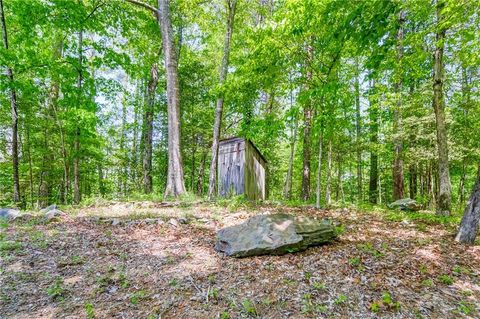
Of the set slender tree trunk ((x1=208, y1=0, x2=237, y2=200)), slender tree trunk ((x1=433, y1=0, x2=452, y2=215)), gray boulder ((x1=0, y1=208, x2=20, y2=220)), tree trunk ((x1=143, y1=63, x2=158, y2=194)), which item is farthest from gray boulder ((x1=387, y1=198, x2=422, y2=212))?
tree trunk ((x1=143, y1=63, x2=158, y2=194))

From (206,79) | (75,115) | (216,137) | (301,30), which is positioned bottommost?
(216,137)

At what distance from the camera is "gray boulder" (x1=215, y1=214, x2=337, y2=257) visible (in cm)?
Answer: 369

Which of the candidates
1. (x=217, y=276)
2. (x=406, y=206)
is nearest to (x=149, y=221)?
(x=217, y=276)

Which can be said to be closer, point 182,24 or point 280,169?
point 182,24

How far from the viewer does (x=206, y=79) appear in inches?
547

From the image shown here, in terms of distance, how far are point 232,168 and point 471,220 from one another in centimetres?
713

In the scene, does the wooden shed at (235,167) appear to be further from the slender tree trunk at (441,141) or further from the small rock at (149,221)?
the slender tree trunk at (441,141)

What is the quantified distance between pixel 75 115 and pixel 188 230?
5.79 meters

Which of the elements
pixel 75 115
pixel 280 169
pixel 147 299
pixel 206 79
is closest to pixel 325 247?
pixel 147 299

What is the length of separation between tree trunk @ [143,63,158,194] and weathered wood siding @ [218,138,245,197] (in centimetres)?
433

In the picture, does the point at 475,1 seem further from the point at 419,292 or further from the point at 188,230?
the point at 188,230

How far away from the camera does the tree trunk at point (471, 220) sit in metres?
4.01

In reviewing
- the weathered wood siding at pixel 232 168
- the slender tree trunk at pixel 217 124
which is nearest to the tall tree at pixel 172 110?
the slender tree trunk at pixel 217 124

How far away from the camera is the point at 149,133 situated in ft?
41.2
